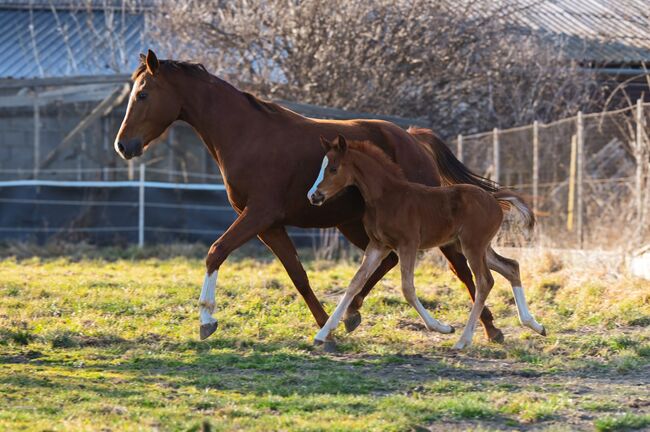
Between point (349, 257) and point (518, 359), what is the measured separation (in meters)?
8.41

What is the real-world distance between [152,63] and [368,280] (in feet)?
7.86

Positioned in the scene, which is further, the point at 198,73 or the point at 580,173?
the point at 580,173

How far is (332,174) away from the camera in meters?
7.55

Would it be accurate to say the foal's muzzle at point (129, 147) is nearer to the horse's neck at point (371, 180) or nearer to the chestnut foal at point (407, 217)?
the chestnut foal at point (407, 217)

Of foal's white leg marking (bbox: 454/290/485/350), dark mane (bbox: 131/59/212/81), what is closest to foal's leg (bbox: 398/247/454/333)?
foal's white leg marking (bbox: 454/290/485/350)

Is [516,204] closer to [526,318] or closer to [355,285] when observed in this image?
[526,318]

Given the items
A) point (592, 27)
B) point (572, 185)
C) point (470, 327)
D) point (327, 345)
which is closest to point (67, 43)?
point (592, 27)

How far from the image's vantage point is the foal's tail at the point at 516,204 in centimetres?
837

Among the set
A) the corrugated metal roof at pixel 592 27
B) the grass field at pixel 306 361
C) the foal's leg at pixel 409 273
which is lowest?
the grass field at pixel 306 361

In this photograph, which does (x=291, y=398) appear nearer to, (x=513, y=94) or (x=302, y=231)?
(x=302, y=231)

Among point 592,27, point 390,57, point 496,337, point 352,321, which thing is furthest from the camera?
point 592,27

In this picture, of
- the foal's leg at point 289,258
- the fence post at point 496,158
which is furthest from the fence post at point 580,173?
the foal's leg at point 289,258

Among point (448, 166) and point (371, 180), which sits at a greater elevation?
point (448, 166)

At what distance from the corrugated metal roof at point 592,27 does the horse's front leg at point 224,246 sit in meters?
13.4
